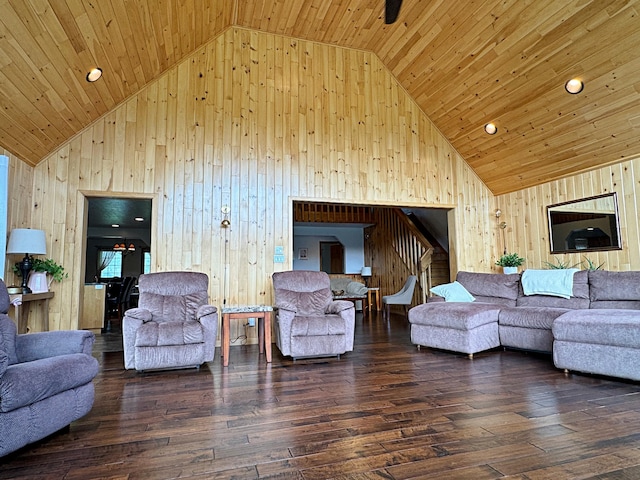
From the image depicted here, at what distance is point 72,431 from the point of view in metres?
2.21

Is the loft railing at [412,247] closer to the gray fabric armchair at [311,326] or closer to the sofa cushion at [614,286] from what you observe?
the sofa cushion at [614,286]

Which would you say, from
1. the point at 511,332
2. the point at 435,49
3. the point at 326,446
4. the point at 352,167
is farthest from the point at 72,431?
the point at 435,49

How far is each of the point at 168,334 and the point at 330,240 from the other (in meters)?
8.75

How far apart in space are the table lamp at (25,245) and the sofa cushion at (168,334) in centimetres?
151

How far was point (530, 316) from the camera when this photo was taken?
4.11 meters

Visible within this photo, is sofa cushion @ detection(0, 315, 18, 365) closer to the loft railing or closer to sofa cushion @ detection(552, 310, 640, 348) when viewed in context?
sofa cushion @ detection(552, 310, 640, 348)

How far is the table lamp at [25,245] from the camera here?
3.89 m

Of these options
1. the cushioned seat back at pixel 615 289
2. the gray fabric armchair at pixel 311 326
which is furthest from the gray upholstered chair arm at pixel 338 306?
the cushioned seat back at pixel 615 289

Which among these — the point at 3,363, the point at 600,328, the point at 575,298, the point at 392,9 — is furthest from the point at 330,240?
the point at 3,363

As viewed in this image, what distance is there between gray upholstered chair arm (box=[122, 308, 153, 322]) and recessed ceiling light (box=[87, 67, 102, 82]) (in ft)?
8.11

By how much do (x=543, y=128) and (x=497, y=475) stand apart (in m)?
4.81

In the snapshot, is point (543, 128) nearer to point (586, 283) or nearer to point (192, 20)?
point (586, 283)

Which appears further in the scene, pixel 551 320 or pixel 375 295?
pixel 375 295

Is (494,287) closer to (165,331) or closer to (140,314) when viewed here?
(165,331)
